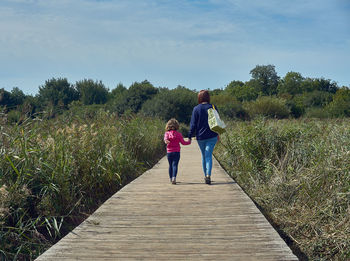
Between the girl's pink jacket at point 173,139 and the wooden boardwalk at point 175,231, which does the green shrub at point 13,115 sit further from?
the girl's pink jacket at point 173,139

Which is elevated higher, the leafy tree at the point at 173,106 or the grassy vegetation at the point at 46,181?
the leafy tree at the point at 173,106

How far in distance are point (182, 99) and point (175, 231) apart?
25785 millimetres

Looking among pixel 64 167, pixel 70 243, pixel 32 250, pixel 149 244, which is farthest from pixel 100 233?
pixel 64 167

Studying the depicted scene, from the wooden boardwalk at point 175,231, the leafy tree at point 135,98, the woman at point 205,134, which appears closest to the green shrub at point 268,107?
the leafy tree at point 135,98

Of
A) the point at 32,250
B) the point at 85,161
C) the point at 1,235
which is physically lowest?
the point at 32,250

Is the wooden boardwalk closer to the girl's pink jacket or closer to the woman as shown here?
the woman

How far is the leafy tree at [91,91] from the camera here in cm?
5978

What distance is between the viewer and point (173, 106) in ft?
92.2

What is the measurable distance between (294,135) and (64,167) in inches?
199

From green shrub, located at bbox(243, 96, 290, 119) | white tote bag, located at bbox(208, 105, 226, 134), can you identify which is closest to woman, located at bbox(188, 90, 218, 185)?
white tote bag, located at bbox(208, 105, 226, 134)

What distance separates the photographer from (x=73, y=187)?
4.73 meters

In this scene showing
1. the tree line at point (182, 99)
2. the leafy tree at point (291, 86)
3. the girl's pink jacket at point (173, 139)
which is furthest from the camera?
the leafy tree at point (291, 86)

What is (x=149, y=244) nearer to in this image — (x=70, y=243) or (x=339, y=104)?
(x=70, y=243)

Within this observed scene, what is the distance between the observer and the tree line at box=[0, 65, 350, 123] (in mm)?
8709
